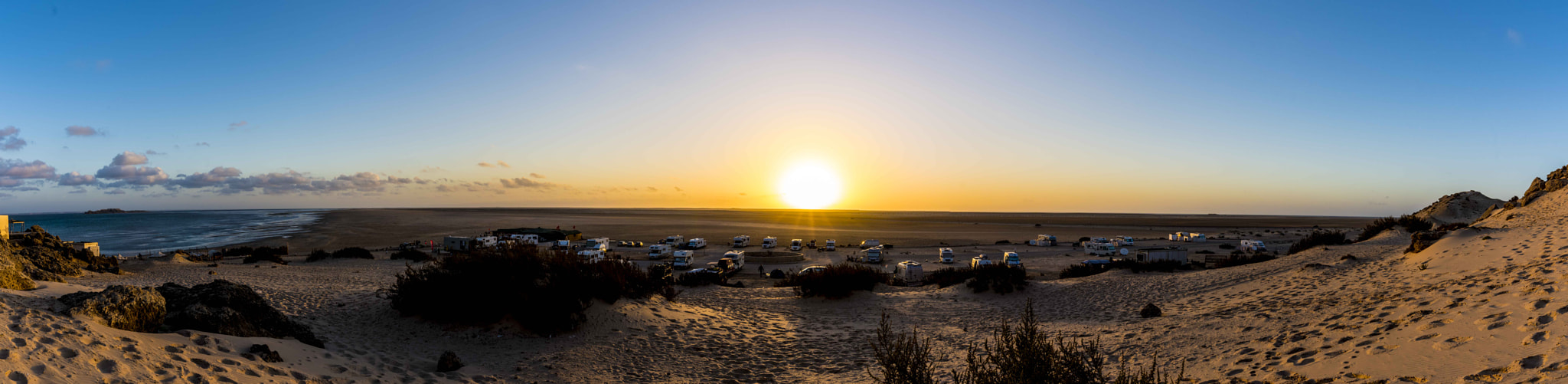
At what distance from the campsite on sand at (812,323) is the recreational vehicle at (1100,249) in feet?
59.3

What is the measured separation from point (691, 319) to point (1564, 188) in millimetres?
28330

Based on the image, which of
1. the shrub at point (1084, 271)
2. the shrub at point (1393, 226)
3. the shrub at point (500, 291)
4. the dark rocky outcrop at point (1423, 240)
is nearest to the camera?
the shrub at point (500, 291)

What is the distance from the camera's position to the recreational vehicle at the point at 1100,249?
1527 inches

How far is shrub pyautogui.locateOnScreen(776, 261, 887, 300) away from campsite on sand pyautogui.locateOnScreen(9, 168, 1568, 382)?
228mm

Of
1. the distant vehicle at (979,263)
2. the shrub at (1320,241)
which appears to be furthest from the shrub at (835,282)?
the shrub at (1320,241)

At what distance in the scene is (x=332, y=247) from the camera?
46594mm

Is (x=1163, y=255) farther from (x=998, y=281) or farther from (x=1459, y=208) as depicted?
(x=1459, y=208)

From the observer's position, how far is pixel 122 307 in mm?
7164

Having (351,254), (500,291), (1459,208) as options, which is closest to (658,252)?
(351,254)

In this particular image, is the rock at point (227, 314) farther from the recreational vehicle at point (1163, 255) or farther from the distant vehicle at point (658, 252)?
the recreational vehicle at point (1163, 255)

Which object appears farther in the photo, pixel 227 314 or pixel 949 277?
pixel 949 277

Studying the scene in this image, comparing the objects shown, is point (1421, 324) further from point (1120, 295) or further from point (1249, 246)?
point (1249, 246)

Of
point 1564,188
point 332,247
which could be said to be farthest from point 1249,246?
point 332,247

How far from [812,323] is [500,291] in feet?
22.9
